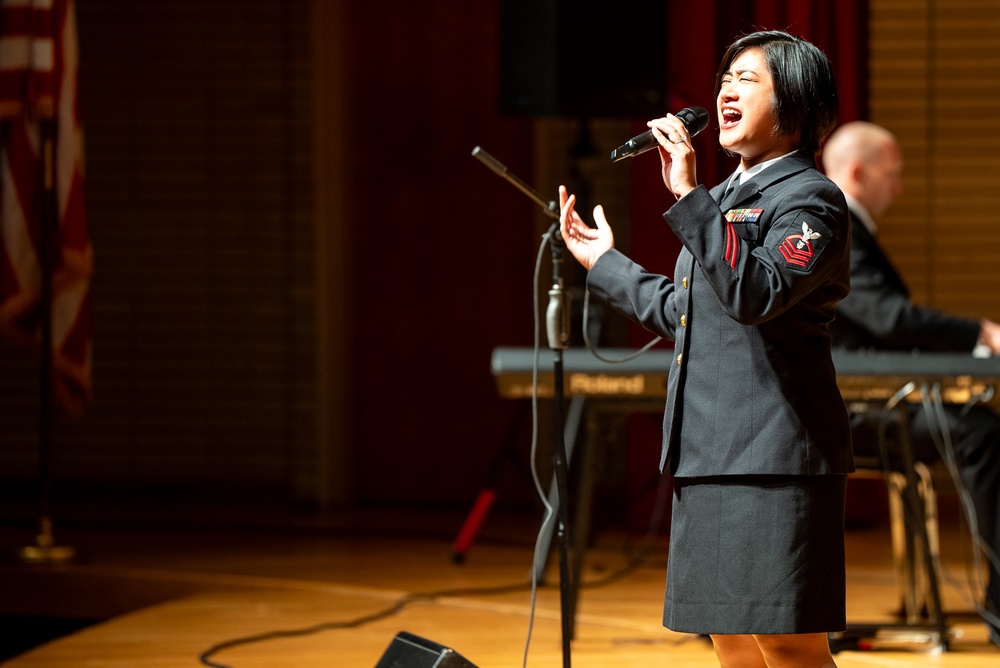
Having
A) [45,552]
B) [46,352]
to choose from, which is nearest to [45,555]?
[45,552]

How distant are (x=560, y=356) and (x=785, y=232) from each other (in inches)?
22.0

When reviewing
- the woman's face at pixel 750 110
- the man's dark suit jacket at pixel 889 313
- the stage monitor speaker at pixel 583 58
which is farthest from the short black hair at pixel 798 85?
the stage monitor speaker at pixel 583 58

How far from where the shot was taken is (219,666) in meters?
2.81

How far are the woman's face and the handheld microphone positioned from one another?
5 centimetres

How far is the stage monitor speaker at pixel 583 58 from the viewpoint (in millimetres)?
4086

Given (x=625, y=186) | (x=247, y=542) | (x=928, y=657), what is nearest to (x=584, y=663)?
(x=928, y=657)

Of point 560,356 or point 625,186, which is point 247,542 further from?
point 560,356

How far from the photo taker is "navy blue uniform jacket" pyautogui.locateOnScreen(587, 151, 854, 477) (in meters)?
1.63

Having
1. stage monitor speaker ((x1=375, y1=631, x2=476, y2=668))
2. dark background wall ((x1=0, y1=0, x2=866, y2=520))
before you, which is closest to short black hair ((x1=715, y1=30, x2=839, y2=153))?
stage monitor speaker ((x1=375, y1=631, x2=476, y2=668))

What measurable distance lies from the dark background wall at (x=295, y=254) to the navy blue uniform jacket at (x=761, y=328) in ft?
11.7

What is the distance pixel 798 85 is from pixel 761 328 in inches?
13.7

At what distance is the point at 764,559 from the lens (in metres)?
1.72

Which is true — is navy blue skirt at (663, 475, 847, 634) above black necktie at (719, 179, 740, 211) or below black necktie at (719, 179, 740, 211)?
below

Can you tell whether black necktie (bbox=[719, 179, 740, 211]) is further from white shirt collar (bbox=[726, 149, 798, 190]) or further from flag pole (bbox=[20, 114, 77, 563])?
flag pole (bbox=[20, 114, 77, 563])
